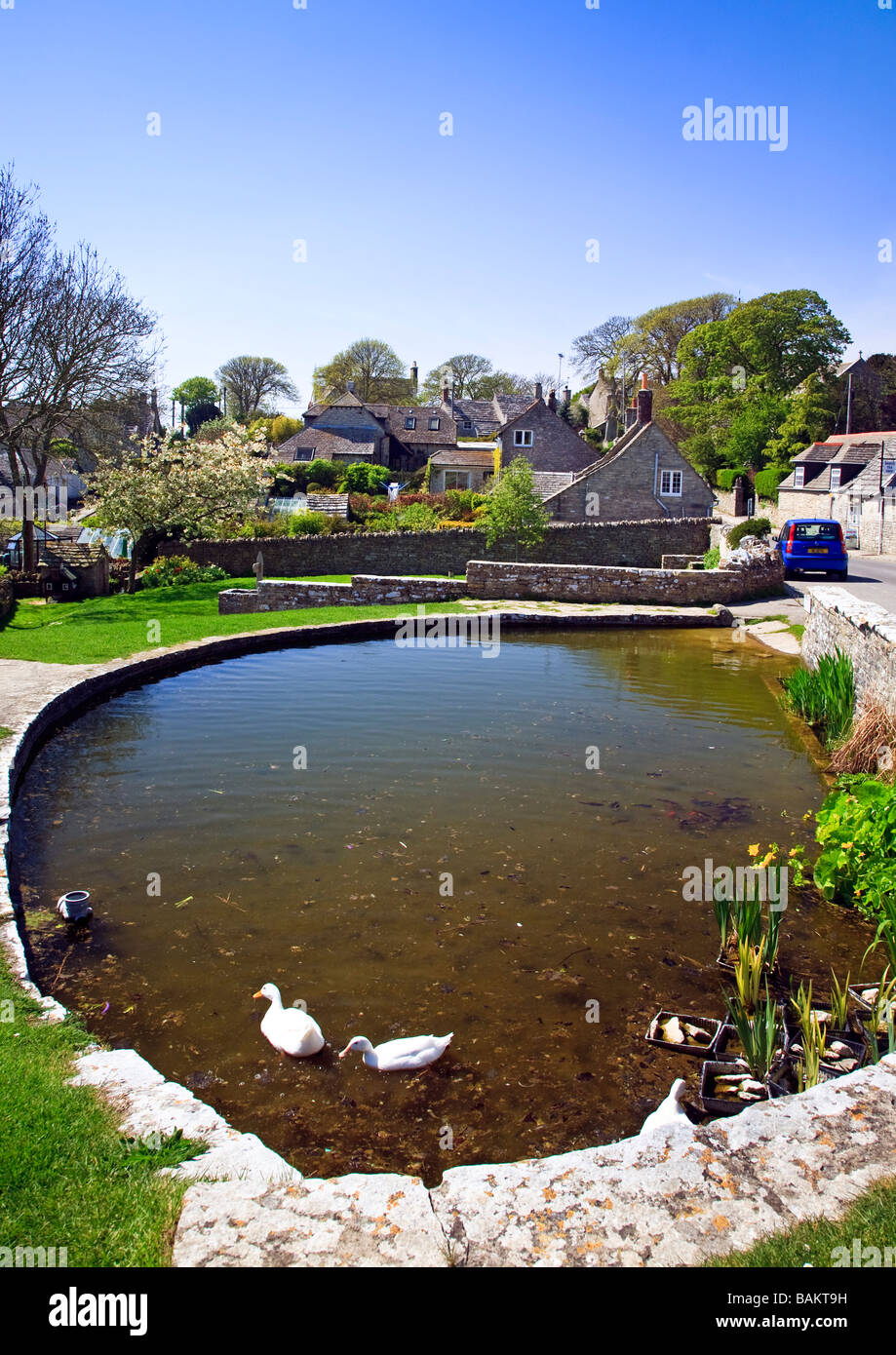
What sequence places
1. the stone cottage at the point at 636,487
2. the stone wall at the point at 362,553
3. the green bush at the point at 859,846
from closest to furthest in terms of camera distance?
1. the green bush at the point at 859,846
2. the stone wall at the point at 362,553
3. the stone cottage at the point at 636,487

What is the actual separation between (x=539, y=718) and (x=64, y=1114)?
9899 mm

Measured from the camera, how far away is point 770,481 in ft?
174

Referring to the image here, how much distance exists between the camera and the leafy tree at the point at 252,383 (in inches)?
3433

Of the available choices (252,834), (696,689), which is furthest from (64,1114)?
(696,689)

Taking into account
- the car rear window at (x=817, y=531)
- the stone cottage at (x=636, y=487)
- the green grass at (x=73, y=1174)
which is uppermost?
the stone cottage at (x=636, y=487)

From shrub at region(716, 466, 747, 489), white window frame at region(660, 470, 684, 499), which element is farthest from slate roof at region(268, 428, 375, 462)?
white window frame at region(660, 470, 684, 499)

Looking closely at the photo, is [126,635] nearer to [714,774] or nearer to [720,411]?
[714,774]

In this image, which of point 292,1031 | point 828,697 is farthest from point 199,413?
point 292,1031

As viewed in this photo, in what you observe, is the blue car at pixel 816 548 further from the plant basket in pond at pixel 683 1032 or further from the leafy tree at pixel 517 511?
the plant basket in pond at pixel 683 1032

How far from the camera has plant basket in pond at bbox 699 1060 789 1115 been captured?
495cm

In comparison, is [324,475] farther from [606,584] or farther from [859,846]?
[859,846]

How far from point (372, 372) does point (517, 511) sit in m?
62.4

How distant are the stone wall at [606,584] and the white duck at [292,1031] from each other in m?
20.8

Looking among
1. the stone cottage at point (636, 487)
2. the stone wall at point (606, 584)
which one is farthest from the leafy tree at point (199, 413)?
the stone wall at point (606, 584)
